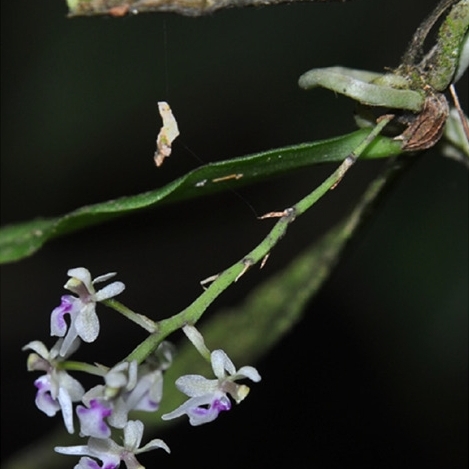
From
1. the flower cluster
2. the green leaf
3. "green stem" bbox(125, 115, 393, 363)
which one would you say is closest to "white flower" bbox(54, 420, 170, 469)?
the flower cluster

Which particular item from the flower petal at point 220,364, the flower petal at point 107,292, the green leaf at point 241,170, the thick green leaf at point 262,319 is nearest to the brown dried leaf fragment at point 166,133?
the green leaf at point 241,170

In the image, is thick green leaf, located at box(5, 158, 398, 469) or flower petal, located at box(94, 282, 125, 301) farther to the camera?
thick green leaf, located at box(5, 158, 398, 469)

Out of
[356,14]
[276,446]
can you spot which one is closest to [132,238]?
[276,446]

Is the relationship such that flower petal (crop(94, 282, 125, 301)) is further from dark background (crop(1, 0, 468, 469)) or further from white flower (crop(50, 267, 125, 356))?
dark background (crop(1, 0, 468, 469))

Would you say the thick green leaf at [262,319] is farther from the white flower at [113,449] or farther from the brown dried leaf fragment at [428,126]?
the white flower at [113,449]

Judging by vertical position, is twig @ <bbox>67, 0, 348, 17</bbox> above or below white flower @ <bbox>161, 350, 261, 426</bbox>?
above
